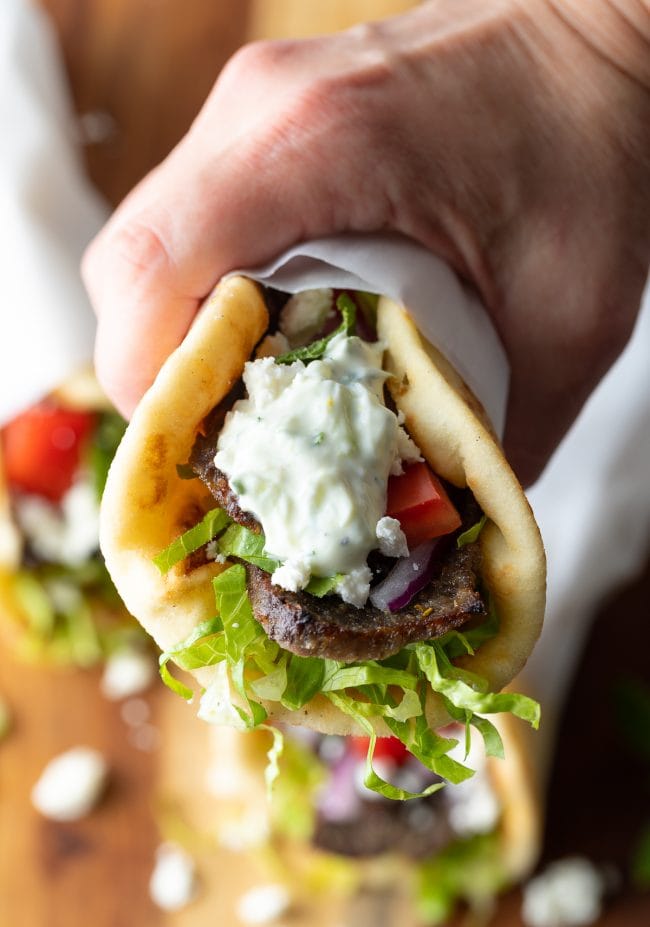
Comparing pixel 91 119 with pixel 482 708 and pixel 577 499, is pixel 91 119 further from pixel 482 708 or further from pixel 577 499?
pixel 482 708

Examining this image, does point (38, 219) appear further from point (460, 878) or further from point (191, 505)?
point (460, 878)

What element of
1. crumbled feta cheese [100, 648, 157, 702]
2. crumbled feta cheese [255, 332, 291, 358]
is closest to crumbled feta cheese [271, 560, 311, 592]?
crumbled feta cheese [255, 332, 291, 358]

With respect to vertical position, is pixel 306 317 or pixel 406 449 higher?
pixel 306 317

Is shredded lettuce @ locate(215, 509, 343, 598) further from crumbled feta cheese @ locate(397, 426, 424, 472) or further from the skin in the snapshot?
the skin

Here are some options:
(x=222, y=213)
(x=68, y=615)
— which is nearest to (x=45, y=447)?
(x=68, y=615)

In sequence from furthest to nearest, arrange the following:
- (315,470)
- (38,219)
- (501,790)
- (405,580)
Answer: (38,219) → (501,790) → (405,580) → (315,470)

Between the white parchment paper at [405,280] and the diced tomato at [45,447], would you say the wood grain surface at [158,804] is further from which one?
the white parchment paper at [405,280]

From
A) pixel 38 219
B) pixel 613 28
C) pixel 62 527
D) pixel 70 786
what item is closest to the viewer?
pixel 613 28

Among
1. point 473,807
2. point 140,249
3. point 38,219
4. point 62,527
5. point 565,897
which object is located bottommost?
point 565,897
